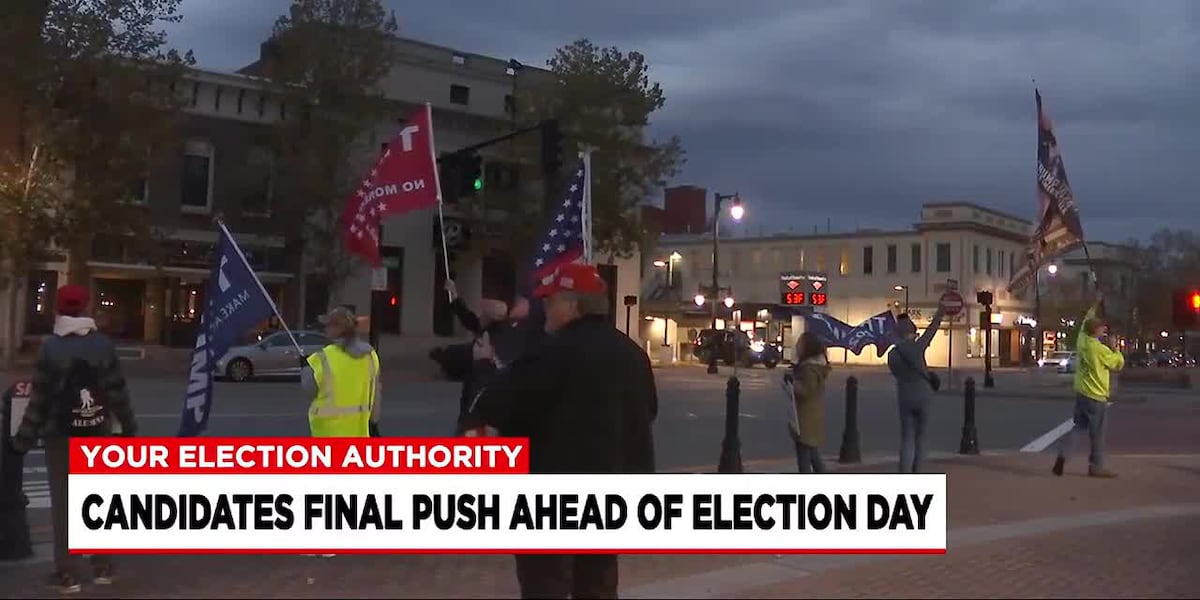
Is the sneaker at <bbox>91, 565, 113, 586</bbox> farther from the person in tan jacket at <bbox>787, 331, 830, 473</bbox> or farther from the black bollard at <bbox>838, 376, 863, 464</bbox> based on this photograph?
the black bollard at <bbox>838, 376, 863, 464</bbox>

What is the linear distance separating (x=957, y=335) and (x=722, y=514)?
251 ft

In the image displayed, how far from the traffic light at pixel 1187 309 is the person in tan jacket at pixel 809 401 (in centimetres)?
891

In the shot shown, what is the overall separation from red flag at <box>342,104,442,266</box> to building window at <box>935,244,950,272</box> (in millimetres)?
68467

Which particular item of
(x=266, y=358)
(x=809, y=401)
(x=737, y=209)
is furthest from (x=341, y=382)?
(x=737, y=209)

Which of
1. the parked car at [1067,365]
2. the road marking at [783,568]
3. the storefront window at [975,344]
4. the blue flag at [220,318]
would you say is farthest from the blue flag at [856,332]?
the storefront window at [975,344]

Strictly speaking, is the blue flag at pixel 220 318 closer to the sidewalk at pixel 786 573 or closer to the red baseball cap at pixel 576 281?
the sidewalk at pixel 786 573

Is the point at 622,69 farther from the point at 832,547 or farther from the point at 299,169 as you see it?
the point at 832,547

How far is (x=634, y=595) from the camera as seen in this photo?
7.22m

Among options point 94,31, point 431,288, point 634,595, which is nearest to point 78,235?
point 94,31

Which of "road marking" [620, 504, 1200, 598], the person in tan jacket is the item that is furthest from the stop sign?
"road marking" [620, 504, 1200, 598]

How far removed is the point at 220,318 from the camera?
28.1 ft

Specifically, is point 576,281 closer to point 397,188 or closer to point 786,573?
point 786,573

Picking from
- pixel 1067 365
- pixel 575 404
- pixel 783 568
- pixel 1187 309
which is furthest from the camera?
pixel 1067 365

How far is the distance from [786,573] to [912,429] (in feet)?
14.0
